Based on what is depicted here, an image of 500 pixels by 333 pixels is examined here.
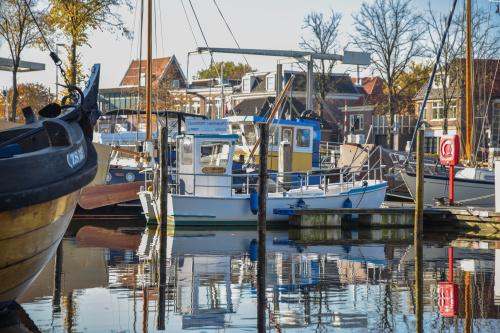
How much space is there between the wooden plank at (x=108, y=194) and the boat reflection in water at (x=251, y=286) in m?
5.42

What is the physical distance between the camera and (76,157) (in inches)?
352

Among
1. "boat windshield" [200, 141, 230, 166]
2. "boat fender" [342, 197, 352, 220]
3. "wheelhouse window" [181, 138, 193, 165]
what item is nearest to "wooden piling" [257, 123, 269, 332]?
"boat windshield" [200, 141, 230, 166]

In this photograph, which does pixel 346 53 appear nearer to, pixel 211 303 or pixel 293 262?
pixel 293 262

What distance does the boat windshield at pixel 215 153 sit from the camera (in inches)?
855

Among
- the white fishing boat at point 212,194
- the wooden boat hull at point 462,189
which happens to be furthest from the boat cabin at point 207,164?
the wooden boat hull at point 462,189

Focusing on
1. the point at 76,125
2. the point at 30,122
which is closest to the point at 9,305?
the point at 76,125

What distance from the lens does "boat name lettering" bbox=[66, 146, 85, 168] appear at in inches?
341

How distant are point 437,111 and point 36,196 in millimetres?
56653

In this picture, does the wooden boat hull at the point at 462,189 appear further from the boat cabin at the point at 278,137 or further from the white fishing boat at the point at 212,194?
the white fishing boat at the point at 212,194

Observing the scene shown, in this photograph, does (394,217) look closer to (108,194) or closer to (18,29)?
(108,194)

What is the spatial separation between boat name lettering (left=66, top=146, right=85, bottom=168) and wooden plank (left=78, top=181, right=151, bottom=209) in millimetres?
15178

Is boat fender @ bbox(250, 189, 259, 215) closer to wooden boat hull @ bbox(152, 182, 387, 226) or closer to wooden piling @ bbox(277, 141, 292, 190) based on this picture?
wooden boat hull @ bbox(152, 182, 387, 226)

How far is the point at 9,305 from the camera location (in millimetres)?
9508

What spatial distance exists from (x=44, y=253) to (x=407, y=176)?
794 inches
